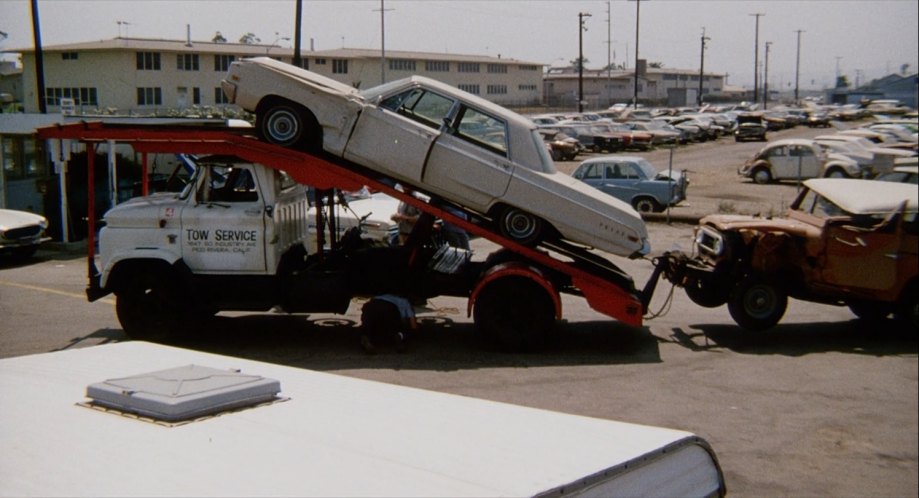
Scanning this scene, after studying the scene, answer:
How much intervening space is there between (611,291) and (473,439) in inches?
301

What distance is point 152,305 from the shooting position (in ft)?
36.8

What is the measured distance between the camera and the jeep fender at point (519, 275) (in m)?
10.8

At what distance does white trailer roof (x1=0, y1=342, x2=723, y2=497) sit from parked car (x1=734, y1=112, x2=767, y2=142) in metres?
56.8

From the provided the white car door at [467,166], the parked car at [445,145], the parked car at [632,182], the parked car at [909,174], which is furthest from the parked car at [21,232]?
the parked car at [632,182]

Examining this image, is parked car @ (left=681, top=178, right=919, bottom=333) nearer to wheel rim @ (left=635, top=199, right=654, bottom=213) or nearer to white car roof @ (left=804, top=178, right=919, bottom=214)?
white car roof @ (left=804, top=178, right=919, bottom=214)

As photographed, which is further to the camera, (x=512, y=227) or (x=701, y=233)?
(x=701, y=233)

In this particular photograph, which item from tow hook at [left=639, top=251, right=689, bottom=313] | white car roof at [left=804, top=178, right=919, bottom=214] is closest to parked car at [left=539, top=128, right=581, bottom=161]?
tow hook at [left=639, top=251, right=689, bottom=313]

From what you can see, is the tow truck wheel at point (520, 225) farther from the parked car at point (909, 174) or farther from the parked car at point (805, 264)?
the parked car at point (909, 174)

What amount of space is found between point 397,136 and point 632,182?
14.8 metres

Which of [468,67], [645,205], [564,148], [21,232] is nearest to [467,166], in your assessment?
[21,232]

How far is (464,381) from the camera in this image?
383 inches

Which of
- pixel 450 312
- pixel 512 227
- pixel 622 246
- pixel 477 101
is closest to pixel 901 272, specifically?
pixel 622 246

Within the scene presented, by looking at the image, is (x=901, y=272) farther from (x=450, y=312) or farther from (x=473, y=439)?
(x=473, y=439)

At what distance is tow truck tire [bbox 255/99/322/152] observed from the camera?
11031 mm
